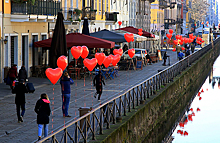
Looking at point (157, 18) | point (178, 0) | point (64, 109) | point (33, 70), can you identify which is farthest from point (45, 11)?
point (178, 0)

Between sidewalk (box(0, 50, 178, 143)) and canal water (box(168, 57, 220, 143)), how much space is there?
11.1ft

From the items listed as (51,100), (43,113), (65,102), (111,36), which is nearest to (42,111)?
(43,113)

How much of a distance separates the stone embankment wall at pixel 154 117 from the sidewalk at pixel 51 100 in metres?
1.86

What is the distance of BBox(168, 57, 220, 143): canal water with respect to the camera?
2210 centimetres

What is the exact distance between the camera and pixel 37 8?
1118 inches

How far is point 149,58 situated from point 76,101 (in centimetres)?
2292

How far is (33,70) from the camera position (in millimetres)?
28953

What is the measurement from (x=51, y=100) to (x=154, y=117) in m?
4.14

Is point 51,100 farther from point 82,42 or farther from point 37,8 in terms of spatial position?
point 37,8

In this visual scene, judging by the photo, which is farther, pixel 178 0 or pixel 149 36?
pixel 178 0

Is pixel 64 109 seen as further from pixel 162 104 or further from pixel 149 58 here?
pixel 149 58

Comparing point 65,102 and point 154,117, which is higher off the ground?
point 65,102

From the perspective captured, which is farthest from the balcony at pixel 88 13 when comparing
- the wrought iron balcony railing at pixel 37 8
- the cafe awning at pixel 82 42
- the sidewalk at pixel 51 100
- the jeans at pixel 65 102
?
the jeans at pixel 65 102

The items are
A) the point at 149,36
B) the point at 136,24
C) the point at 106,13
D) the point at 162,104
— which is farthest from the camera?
the point at 136,24
